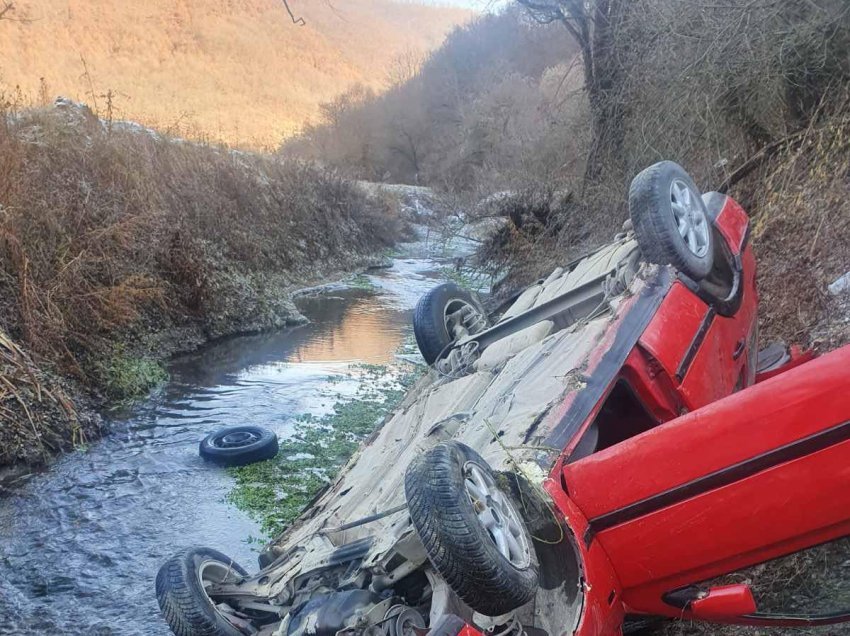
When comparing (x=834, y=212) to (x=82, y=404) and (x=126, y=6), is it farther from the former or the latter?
(x=126, y=6)

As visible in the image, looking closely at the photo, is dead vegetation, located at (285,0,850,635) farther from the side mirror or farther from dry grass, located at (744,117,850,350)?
the side mirror

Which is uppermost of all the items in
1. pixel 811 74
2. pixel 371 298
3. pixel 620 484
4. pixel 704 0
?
pixel 704 0

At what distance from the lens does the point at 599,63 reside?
36.1 feet

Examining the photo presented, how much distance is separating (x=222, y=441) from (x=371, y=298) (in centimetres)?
897

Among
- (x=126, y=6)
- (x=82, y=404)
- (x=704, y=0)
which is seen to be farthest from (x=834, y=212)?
(x=126, y=6)

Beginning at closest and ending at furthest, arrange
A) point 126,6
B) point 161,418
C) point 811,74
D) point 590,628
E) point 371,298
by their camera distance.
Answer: point 590,628 → point 811,74 → point 161,418 → point 371,298 → point 126,6

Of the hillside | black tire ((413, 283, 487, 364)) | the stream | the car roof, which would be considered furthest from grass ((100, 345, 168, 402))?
the hillside

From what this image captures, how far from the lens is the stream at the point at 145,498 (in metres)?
4.67

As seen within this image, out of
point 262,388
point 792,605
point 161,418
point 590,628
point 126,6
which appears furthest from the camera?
point 126,6

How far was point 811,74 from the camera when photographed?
6.59 meters

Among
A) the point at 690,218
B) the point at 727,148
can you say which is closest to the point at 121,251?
the point at 727,148

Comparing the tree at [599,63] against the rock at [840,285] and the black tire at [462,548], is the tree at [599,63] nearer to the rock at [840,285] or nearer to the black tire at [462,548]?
the rock at [840,285]

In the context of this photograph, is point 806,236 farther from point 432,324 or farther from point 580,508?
point 580,508

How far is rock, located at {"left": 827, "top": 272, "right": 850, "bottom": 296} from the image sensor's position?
4.85 metres
